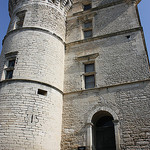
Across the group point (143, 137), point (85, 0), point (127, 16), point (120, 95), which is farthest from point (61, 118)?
point (85, 0)

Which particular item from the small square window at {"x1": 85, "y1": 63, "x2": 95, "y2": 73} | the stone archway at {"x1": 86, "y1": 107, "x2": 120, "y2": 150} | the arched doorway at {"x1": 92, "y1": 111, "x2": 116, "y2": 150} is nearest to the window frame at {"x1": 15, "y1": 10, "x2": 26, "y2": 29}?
the small square window at {"x1": 85, "y1": 63, "x2": 95, "y2": 73}

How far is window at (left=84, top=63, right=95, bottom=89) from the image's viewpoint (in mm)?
10664

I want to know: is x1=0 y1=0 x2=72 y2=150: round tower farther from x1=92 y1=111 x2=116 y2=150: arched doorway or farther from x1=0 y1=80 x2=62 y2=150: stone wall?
x1=92 y1=111 x2=116 y2=150: arched doorway

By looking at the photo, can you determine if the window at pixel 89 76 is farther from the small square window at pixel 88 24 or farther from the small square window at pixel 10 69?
the small square window at pixel 10 69

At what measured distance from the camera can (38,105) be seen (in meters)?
8.88

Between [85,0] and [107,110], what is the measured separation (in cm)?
850

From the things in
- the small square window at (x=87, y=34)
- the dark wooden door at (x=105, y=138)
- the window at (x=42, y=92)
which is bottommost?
the dark wooden door at (x=105, y=138)

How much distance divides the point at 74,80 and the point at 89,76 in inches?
33.3

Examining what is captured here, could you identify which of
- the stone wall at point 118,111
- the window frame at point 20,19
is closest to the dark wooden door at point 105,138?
the stone wall at point 118,111

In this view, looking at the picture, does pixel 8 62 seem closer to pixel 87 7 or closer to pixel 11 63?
pixel 11 63

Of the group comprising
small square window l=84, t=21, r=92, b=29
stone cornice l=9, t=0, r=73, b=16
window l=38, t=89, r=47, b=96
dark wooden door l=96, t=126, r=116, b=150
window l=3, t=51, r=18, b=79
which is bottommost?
dark wooden door l=96, t=126, r=116, b=150

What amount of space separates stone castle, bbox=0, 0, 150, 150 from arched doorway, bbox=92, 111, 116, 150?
5 cm

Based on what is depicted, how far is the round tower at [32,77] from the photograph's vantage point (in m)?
8.16

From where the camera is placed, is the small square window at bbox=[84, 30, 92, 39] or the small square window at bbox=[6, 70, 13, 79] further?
the small square window at bbox=[84, 30, 92, 39]
